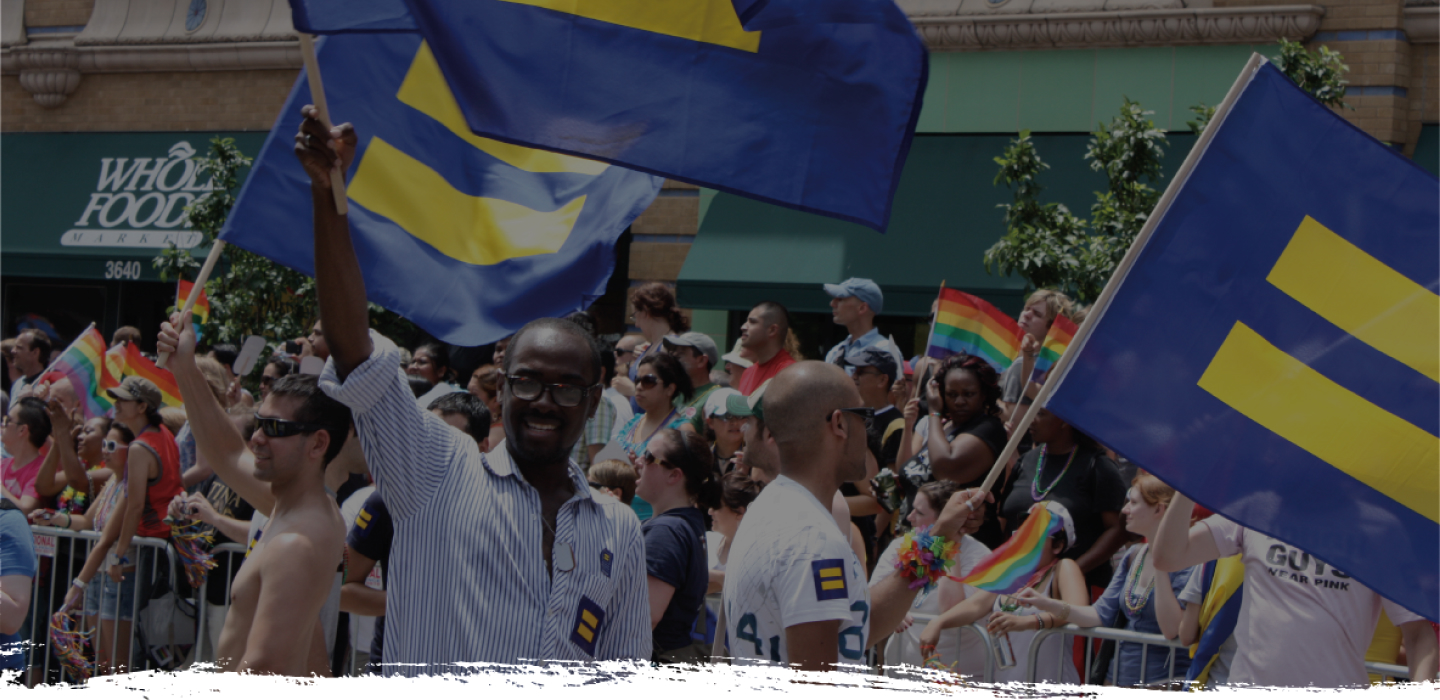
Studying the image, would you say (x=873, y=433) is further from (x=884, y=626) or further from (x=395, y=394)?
(x=395, y=394)

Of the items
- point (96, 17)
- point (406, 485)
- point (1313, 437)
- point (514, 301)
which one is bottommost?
point (406, 485)

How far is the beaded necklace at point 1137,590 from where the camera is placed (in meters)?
5.66

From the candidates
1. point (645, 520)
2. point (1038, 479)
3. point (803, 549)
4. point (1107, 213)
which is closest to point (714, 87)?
point (803, 549)

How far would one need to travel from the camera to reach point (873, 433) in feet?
24.5

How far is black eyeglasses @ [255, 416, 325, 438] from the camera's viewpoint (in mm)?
3947

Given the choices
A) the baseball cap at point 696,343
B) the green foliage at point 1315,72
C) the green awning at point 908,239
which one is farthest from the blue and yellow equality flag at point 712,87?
the green awning at point 908,239

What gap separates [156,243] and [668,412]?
11.7 metres

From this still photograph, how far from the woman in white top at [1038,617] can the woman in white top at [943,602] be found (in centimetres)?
9

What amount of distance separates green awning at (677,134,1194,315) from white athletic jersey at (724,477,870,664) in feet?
30.8

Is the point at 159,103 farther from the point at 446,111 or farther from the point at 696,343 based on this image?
the point at 446,111

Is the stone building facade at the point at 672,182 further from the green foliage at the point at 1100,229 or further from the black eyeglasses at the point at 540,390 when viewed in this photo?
the black eyeglasses at the point at 540,390

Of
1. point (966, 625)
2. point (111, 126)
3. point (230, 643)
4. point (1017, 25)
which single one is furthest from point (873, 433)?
point (111, 126)

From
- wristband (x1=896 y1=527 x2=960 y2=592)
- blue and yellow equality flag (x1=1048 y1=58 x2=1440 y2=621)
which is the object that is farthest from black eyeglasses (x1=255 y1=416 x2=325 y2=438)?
blue and yellow equality flag (x1=1048 y1=58 x2=1440 y2=621)

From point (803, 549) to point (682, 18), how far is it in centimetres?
171
